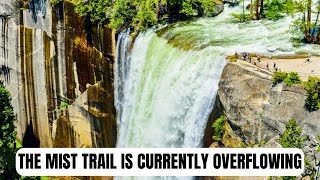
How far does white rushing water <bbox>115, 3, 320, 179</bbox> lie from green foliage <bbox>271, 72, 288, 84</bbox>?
3.38 meters

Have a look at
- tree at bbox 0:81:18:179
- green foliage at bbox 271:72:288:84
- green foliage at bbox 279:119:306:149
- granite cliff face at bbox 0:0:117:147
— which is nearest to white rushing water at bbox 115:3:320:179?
granite cliff face at bbox 0:0:117:147

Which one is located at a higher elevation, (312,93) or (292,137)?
(312,93)

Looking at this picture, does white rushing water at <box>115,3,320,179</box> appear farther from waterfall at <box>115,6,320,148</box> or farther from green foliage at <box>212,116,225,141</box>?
green foliage at <box>212,116,225,141</box>

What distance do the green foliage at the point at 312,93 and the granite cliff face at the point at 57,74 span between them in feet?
48.7

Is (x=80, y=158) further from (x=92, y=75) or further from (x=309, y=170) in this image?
(x=309, y=170)

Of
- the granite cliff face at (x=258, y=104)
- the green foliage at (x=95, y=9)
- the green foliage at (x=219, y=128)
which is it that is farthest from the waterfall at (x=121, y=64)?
the granite cliff face at (x=258, y=104)

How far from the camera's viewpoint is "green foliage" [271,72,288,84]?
2705cm

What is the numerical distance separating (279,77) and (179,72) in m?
6.45

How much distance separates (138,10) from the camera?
38.3m

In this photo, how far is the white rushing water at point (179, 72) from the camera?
3084cm

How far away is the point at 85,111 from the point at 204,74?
41.5 feet

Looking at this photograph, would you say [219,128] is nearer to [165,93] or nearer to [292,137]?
[165,93]

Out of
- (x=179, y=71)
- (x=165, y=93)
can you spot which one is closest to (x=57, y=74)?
(x=165, y=93)

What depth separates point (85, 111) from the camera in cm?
4044
